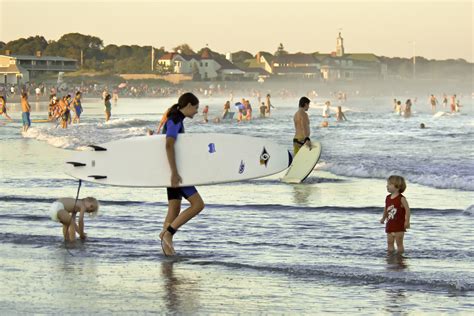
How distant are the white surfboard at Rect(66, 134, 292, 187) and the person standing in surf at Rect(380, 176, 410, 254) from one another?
58.2 inches

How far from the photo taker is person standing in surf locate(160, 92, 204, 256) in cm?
833

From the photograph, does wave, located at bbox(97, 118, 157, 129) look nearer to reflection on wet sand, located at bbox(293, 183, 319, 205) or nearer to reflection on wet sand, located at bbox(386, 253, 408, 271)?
reflection on wet sand, located at bbox(293, 183, 319, 205)

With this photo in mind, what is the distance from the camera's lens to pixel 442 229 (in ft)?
34.2

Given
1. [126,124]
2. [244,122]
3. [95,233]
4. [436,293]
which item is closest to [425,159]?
[95,233]

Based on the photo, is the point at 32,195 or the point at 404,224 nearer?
the point at 404,224

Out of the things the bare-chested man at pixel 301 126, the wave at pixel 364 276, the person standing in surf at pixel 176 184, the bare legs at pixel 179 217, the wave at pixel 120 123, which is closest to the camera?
the wave at pixel 364 276

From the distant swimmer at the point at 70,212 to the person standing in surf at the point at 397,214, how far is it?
2.78 metres

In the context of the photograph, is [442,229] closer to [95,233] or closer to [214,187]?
[95,233]

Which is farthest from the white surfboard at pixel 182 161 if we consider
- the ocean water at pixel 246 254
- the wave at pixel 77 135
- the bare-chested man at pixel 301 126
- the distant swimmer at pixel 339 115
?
→ the distant swimmer at pixel 339 115

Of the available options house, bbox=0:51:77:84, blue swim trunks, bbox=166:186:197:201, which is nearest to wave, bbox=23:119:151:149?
blue swim trunks, bbox=166:186:197:201

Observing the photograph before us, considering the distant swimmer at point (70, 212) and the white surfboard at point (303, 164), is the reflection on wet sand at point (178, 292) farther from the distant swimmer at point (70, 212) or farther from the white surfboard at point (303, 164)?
the white surfboard at point (303, 164)

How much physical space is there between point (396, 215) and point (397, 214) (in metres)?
0.02

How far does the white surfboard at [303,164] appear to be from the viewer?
1590cm

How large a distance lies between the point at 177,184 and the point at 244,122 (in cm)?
4781
